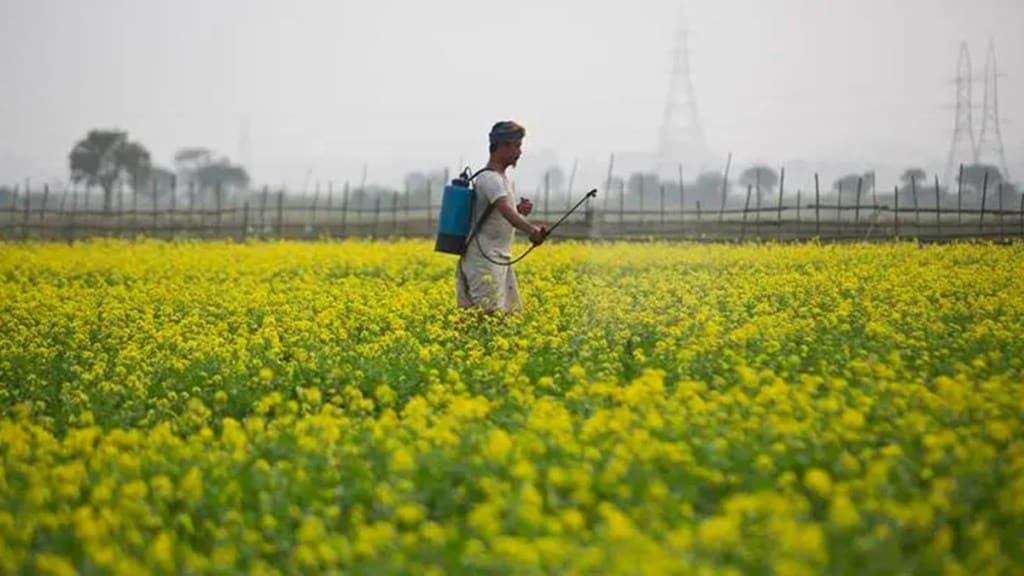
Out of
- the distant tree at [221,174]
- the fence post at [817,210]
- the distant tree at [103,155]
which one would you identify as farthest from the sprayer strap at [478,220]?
the distant tree at [221,174]

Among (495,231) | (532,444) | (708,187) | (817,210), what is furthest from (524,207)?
(708,187)

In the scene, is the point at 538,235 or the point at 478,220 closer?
the point at 538,235

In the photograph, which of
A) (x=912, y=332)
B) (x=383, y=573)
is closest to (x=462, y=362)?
(x=912, y=332)

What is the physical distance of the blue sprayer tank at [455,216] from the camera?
10.4 meters

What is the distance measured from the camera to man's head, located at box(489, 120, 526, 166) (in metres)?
10.1

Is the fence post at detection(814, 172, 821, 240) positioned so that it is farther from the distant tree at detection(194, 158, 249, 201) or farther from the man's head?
the distant tree at detection(194, 158, 249, 201)

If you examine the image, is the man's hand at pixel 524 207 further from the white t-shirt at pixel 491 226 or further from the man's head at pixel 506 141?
the man's head at pixel 506 141

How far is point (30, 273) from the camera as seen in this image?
1994 cm

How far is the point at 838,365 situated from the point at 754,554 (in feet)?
13.1

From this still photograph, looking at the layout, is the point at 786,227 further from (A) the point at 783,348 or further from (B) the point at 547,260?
(A) the point at 783,348

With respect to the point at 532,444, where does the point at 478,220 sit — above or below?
above

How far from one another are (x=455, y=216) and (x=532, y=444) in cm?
457

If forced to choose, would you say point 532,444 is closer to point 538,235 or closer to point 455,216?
point 538,235

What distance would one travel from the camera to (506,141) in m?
10.1
